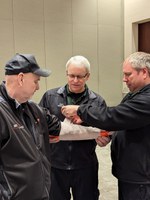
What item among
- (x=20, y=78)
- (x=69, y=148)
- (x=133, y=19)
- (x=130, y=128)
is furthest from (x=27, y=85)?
(x=133, y=19)

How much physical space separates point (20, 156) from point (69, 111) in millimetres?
650

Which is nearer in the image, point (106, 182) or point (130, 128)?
point (130, 128)

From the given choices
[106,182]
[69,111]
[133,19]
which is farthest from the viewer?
[133,19]

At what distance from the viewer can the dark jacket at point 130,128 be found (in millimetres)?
1551

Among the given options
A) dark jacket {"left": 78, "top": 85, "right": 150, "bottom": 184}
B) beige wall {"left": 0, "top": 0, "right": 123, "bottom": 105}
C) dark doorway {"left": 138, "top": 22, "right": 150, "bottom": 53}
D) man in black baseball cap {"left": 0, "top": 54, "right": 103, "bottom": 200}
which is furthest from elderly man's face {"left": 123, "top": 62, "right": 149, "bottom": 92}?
dark doorway {"left": 138, "top": 22, "right": 150, "bottom": 53}

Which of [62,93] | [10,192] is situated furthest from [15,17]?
[10,192]

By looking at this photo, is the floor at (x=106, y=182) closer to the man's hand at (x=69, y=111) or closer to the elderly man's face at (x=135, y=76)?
the man's hand at (x=69, y=111)

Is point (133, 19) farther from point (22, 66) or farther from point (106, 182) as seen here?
point (22, 66)

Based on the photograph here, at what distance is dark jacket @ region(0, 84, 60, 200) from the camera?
121 cm

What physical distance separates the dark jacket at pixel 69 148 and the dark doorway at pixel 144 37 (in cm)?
436

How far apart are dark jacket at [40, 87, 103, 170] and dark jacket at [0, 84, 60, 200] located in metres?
0.54

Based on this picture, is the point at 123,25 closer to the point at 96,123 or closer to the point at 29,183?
the point at 96,123

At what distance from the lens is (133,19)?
5.89 meters

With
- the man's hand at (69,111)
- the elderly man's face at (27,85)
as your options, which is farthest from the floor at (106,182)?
the elderly man's face at (27,85)
